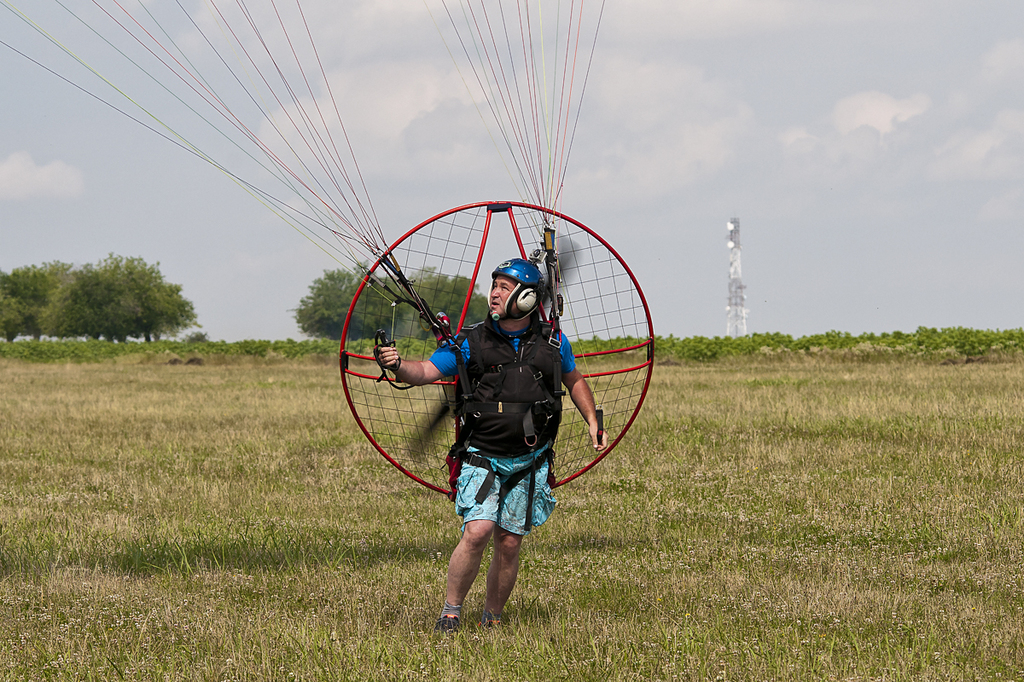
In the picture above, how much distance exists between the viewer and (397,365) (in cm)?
525

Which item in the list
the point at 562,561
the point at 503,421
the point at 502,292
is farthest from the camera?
the point at 562,561

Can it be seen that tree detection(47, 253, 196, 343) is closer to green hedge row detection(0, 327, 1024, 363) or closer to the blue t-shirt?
green hedge row detection(0, 327, 1024, 363)

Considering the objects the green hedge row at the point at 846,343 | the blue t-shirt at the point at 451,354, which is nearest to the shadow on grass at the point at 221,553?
the blue t-shirt at the point at 451,354

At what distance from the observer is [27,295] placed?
13288cm

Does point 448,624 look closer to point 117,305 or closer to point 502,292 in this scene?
point 502,292

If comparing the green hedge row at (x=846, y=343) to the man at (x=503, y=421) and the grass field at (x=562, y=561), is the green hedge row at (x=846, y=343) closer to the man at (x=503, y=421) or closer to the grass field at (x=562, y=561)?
the grass field at (x=562, y=561)

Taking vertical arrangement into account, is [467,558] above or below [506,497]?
below

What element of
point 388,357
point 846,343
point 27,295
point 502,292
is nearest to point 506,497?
point 388,357

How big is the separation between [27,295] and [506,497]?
145 metres

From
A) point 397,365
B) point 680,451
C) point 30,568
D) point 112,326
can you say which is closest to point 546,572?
point 397,365

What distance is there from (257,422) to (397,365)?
12991mm

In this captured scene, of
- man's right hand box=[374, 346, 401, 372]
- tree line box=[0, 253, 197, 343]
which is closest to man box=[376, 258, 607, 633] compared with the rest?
man's right hand box=[374, 346, 401, 372]

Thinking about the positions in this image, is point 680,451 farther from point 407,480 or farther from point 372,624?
point 372,624

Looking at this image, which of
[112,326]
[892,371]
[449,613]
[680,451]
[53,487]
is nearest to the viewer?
[449,613]
